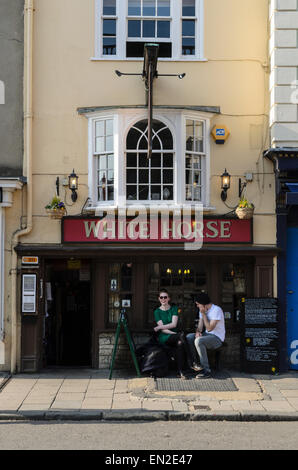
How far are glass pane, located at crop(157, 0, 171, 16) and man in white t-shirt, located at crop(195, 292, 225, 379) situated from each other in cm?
591

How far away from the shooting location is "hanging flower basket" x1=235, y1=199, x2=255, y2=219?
1116 cm

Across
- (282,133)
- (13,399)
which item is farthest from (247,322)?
(13,399)

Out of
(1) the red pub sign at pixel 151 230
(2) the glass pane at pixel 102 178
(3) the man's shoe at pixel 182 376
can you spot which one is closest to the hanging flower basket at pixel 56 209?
(1) the red pub sign at pixel 151 230

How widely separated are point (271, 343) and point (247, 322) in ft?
2.03

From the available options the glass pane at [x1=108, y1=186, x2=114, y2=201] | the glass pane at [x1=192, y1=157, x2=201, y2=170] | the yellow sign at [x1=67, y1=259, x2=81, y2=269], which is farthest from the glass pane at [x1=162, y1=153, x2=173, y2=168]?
the yellow sign at [x1=67, y1=259, x2=81, y2=269]

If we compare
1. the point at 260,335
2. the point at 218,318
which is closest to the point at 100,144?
the point at 218,318

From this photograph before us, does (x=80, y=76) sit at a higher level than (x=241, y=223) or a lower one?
higher

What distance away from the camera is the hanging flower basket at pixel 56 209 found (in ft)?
36.6

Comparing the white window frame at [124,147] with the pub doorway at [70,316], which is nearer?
the white window frame at [124,147]

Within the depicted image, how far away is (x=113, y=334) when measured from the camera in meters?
11.7

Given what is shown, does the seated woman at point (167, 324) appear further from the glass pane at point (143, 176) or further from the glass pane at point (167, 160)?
the glass pane at point (167, 160)

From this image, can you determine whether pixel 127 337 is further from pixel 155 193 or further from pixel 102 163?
pixel 102 163

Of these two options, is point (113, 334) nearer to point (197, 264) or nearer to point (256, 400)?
point (197, 264)

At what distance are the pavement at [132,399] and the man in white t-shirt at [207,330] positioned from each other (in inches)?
27.1
